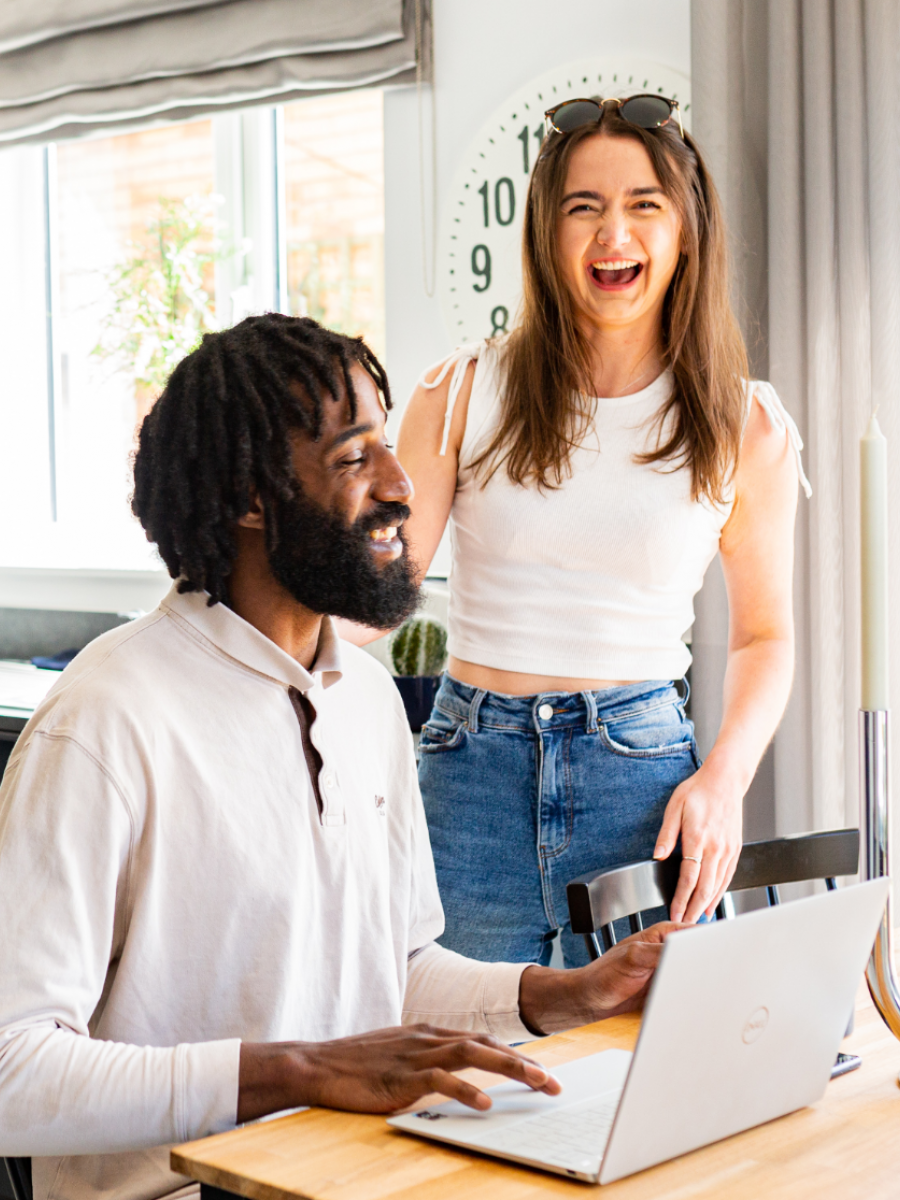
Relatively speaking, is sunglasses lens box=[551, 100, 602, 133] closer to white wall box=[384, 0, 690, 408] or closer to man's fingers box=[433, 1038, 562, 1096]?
white wall box=[384, 0, 690, 408]

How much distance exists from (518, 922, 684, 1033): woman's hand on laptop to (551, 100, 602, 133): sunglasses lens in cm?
87

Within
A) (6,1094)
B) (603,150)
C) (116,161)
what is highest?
(116,161)

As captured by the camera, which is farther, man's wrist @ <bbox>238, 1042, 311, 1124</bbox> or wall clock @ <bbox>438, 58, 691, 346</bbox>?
wall clock @ <bbox>438, 58, 691, 346</bbox>

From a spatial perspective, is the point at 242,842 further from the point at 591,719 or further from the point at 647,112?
the point at 647,112

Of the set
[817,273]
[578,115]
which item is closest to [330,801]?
[578,115]

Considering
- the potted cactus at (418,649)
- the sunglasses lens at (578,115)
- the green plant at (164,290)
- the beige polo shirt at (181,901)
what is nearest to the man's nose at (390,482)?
the beige polo shirt at (181,901)

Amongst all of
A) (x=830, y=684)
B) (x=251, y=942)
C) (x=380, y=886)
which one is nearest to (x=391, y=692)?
(x=380, y=886)

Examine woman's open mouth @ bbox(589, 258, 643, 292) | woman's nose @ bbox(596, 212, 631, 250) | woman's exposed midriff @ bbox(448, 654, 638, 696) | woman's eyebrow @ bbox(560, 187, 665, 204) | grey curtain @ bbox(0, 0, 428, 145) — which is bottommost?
woman's exposed midriff @ bbox(448, 654, 638, 696)

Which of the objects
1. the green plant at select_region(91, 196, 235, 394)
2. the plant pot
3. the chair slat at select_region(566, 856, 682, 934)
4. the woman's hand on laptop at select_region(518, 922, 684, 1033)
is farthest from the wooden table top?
the green plant at select_region(91, 196, 235, 394)

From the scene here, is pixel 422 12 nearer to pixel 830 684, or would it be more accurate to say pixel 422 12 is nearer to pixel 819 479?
pixel 819 479

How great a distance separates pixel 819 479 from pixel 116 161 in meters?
2.06

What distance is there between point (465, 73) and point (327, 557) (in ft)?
5.60

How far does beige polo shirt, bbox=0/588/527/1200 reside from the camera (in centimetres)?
87

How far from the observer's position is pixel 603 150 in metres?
1.46
